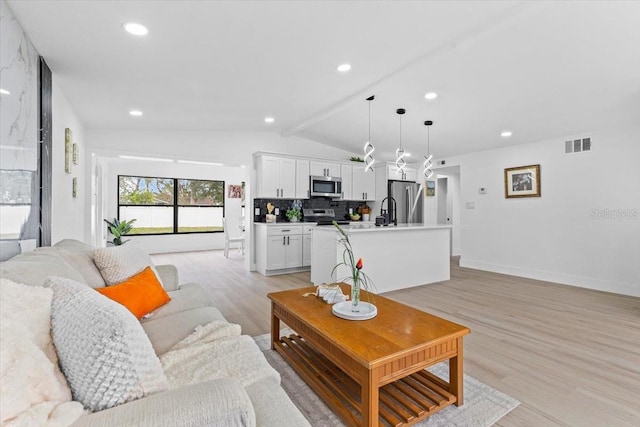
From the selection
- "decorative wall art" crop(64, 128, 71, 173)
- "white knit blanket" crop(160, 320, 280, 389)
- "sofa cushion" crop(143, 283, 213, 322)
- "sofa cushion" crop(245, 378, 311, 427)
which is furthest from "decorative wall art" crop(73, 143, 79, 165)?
"sofa cushion" crop(245, 378, 311, 427)

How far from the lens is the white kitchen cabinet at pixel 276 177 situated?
557cm

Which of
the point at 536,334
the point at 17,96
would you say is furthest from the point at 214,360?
the point at 536,334

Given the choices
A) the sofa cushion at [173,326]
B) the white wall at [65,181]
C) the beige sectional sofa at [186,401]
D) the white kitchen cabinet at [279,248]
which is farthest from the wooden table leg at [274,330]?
the white kitchen cabinet at [279,248]

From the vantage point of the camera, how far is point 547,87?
3529 millimetres

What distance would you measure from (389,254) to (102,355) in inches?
147

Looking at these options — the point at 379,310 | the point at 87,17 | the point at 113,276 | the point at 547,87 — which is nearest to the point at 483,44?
the point at 547,87

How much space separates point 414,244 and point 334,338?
3.17 metres

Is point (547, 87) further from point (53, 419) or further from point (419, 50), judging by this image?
point (53, 419)

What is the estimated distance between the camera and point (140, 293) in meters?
1.86

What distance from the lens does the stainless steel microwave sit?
6.08m

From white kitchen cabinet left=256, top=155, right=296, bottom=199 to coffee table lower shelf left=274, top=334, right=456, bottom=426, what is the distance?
3.82m

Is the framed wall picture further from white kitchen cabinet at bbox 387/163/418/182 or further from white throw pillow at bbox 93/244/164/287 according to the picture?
white throw pillow at bbox 93/244/164/287

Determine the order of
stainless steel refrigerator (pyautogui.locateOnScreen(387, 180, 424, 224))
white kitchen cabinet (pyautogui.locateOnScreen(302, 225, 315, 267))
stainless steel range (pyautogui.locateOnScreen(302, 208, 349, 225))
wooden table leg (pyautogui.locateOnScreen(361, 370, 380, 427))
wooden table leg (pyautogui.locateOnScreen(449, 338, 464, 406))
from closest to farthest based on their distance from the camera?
wooden table leg (pyautogui.locateOnScreen(361, 370, 380, 427))
wooden table leg (pyautogui.locateOnScreen(449, 338, 464, 406))
white kitchen cabinet (pyautogui.locateOnScreen(302, 225, 315, 267))
stainless steel range (pyautogui.locateOnScreen(302, 208, 349, 225))
stainless steel refrigerator (pyautogui.locateOnScreen(387, 180, 424, 224))

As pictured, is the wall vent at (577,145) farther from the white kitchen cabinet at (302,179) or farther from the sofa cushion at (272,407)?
the sofa cushion at (272,407)
